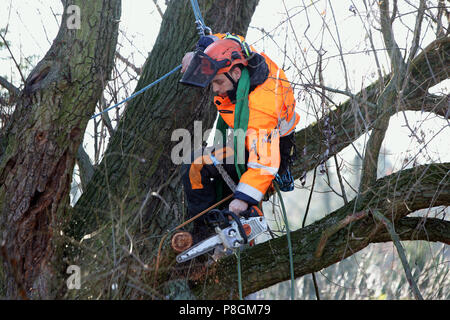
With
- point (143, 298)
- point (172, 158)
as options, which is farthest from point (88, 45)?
point (143, 298)

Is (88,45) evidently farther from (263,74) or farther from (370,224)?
(370,224)

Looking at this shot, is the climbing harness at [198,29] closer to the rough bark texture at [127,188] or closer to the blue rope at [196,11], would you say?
the blue rope at [196,11]

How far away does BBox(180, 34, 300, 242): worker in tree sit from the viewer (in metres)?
3.77

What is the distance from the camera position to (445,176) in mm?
3996

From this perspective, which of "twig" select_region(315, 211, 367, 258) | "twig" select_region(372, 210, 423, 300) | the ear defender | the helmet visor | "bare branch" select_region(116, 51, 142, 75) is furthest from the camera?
"bare branch" select_region(116, 51, 142, 75)

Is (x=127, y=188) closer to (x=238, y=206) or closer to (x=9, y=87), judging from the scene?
(x=238, y=206)

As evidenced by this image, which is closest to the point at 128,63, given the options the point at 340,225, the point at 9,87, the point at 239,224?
the point at 9,87

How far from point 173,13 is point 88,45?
45.3 inches

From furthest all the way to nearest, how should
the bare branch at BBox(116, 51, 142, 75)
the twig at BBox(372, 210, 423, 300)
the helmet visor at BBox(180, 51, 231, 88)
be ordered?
the bare branch at BBox(116, 51, 142, 75)
the helmet visor at BBox(180, 51, 231, 88)
the twig at BBox(372, 210, 423, 300)

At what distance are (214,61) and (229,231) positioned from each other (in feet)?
3.77

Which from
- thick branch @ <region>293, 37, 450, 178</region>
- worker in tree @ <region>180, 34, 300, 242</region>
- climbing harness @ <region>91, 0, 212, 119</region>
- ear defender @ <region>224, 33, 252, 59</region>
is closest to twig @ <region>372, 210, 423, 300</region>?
thick branch @ <region>293, 37, 450, 178</region>

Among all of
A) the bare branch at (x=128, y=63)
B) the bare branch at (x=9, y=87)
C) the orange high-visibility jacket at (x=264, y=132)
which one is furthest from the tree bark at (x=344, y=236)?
the bare branch at (x=128, y=63)

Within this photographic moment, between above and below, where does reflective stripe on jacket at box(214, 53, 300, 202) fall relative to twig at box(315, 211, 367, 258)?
above

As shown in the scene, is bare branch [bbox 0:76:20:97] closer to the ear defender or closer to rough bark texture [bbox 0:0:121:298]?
rough bark texture [bbox 0:0:121:298]
